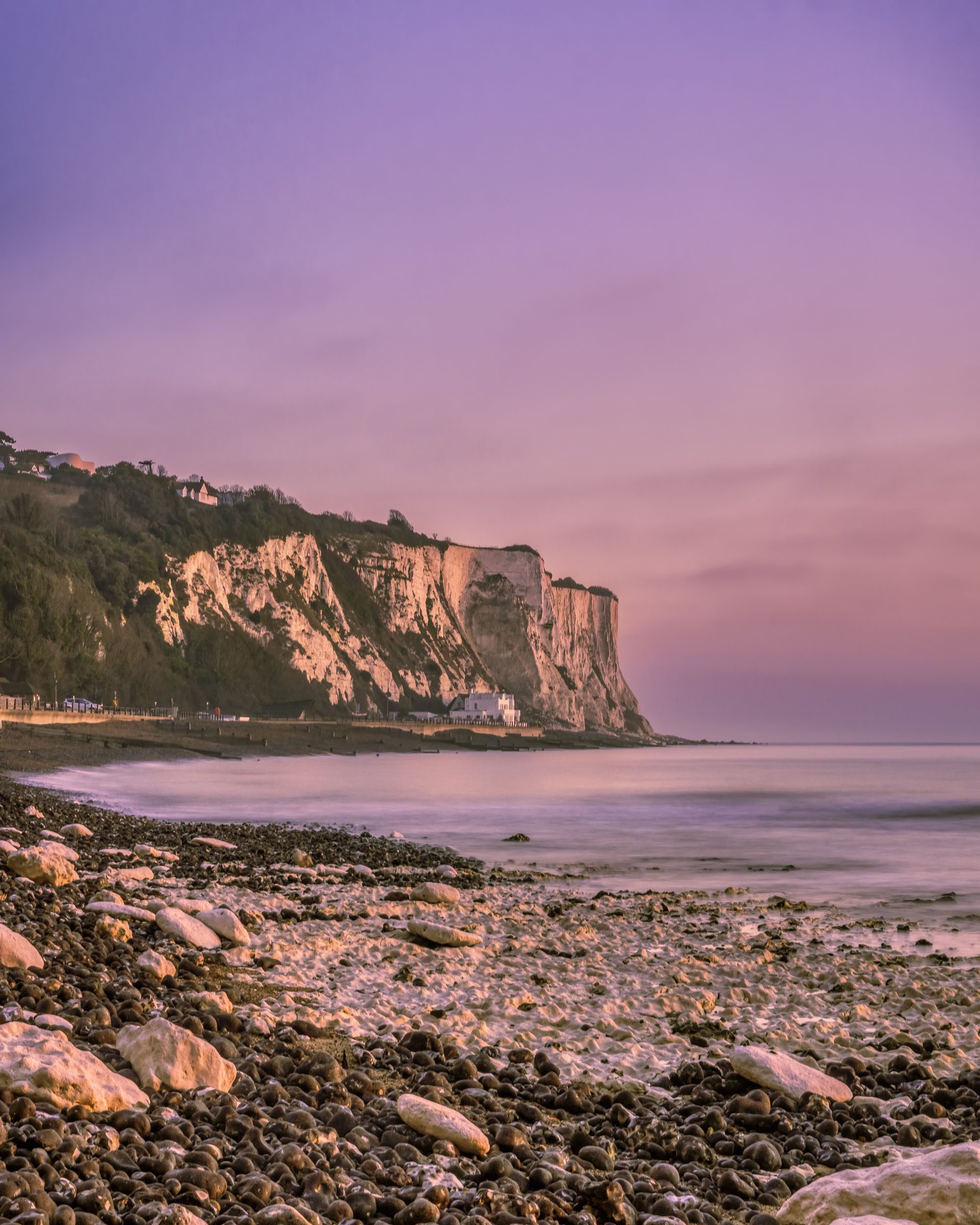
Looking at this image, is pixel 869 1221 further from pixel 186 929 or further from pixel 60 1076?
pixel 186 929

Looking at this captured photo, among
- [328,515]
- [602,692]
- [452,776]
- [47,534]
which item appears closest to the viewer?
[452,776]

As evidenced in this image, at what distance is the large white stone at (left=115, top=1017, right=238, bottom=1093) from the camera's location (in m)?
4.10

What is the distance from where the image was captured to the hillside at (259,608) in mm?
74062

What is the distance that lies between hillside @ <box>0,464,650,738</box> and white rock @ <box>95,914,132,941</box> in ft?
216

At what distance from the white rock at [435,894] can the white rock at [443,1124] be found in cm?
657

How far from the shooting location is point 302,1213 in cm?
310

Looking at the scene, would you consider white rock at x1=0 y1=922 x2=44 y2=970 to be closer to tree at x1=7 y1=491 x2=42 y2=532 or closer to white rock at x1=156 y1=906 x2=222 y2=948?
white rock at x1=156 y1=906 x2=222 y2=948

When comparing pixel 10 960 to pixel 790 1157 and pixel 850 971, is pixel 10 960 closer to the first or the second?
pixel 790 1157

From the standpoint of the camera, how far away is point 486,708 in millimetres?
114188

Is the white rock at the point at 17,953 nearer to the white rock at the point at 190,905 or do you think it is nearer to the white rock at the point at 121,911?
the white rock at the point at 121,911

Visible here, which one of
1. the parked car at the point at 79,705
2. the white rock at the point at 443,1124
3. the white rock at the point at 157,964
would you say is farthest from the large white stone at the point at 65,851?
the parked car at the point at 79,705

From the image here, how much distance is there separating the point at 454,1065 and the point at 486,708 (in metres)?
110

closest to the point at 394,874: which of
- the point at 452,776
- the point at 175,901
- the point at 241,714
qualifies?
the point at 175,901

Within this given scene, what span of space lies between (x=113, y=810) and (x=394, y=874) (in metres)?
11.6
